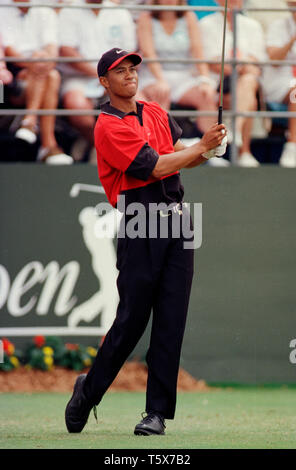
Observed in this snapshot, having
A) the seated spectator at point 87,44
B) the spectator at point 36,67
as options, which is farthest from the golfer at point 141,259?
the seated spectator at point 87,44

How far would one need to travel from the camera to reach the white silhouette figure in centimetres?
732

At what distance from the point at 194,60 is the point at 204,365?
2.42 metres

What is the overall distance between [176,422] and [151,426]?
89 centimetres

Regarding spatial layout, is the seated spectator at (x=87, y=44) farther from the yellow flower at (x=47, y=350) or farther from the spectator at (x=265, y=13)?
the yellow flower at (x=47, y=350)

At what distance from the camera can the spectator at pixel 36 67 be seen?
755 centimetres

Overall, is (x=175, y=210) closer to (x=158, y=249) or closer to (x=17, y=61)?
(x=158, y=249)

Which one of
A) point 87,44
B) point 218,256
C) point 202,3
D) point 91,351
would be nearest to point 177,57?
point 202,3

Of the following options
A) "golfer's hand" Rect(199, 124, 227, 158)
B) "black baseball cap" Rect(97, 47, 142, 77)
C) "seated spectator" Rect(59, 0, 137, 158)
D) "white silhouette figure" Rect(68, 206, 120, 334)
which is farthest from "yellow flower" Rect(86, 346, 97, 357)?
"golfer's hand" Rect(199, 124, 227, 158)

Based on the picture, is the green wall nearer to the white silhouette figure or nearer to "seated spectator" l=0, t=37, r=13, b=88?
the white silhouette figure

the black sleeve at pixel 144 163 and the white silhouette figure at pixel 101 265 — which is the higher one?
the black sleeve at pixel 144 163

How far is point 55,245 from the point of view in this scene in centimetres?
741

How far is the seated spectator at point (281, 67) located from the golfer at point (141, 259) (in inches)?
132

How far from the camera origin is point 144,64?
25.6 ft

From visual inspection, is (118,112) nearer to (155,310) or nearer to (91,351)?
(155,310)
